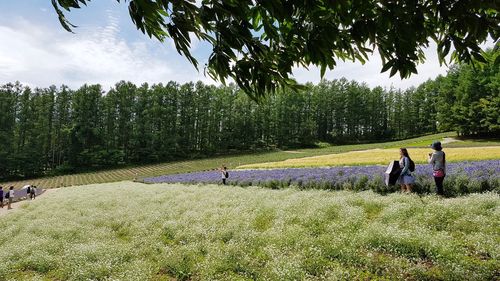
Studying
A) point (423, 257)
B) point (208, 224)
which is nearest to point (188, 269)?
point (208, 224)

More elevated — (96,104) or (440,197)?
(96,104)

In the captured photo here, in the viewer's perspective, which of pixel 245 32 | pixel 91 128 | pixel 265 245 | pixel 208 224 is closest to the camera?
pixel 245 32

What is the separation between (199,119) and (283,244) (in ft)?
275

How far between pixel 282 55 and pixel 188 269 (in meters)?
6.00

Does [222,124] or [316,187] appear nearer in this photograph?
[316,187]

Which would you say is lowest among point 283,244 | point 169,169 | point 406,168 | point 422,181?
point 169,169

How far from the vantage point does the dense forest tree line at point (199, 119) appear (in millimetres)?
67250

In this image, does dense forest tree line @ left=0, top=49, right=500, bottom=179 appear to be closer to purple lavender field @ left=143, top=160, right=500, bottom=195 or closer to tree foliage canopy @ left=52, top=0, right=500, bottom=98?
purple lavender field @ left=143, top=160, right=500, bottom=195

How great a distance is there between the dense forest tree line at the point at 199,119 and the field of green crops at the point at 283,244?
166ft

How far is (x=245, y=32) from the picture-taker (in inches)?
100

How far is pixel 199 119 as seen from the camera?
90250 mm

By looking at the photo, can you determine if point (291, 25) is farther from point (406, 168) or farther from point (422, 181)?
point (422, 181)

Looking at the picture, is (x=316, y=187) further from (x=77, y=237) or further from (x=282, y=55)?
(x=282, y=55)

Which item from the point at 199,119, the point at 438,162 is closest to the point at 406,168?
the point at 438,162
